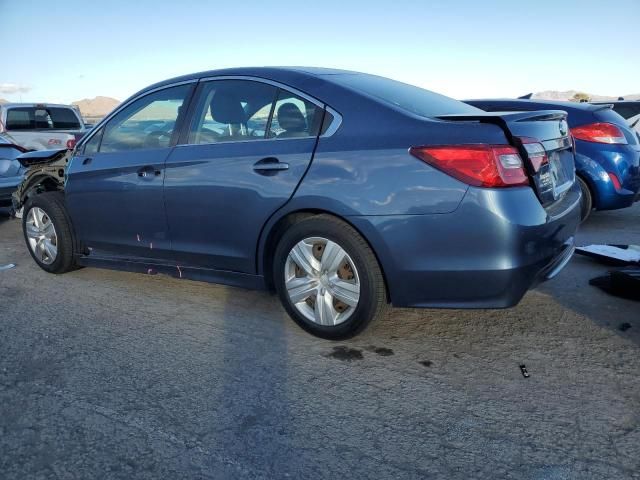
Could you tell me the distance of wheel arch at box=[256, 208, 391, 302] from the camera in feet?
10.1

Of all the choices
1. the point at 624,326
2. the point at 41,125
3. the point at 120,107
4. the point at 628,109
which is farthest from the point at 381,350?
the point at 41,125

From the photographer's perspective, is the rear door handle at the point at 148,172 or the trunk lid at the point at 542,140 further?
the rear door handle at the point at 148,172

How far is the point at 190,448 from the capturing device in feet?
7.62

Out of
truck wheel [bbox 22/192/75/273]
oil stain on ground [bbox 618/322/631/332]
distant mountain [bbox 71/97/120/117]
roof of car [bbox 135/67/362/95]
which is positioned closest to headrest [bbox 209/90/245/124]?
roof of car [bbox 135/67/362/95]

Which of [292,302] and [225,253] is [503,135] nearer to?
[292,302]

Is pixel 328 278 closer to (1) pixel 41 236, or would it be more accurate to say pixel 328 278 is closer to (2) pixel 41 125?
(1) pixel 41 236

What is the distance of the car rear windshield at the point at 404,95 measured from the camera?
3.23m

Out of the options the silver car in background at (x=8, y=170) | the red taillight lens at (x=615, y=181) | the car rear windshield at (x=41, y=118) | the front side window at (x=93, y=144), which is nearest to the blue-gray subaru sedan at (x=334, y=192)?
the front side window at (x=93, y=144)

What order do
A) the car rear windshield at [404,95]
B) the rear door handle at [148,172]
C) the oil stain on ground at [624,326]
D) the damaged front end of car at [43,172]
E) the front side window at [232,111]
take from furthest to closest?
the damaged front end of car at [43,172], the rear door handle at [148,172], the front side window at [232,111], the oil stain on ground at [624,326], the car rear windshield at [404,95]

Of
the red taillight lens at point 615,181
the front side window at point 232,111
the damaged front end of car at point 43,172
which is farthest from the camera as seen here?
the red taillight lens at point 615,181

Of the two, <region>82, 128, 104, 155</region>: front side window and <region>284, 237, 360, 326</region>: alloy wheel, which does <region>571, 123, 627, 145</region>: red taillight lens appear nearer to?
<region>284, 237, 360, 326</region>: alloy wheel

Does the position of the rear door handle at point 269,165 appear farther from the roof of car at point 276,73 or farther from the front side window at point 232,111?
the roof of car at point 276,73

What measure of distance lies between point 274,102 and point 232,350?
1.57m

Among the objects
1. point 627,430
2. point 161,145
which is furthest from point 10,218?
point 627,430
